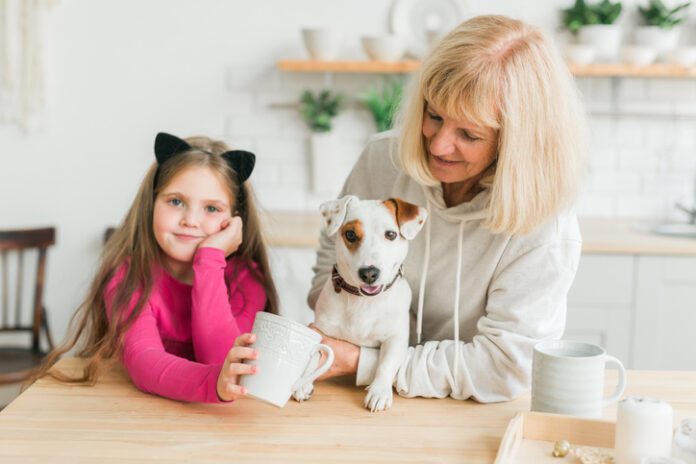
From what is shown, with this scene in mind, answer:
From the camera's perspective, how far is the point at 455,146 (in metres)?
1.36

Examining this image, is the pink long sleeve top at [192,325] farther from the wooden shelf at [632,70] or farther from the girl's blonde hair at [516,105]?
the wooden shelf at [632,70]

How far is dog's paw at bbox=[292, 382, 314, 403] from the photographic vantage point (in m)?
1.28

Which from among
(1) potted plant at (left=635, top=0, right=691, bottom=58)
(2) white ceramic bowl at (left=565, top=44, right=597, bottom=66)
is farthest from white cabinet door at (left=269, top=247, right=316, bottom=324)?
(1) potted plant at (left=635, top=0, right=691, bottom=58)

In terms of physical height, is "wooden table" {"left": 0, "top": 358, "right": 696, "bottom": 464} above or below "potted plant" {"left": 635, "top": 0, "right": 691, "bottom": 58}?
below

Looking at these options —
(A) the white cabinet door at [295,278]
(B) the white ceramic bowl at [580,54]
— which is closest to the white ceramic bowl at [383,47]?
(B) the white ceramic bowl at [580,54]

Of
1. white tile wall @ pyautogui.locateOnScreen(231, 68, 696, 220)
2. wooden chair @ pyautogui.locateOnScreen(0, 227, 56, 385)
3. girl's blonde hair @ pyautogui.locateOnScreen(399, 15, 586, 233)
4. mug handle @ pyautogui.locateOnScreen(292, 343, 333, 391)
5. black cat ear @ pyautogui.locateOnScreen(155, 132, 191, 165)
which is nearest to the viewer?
mug handle @ pyautogui.locateOnScreen(292, 343, 333, 391)

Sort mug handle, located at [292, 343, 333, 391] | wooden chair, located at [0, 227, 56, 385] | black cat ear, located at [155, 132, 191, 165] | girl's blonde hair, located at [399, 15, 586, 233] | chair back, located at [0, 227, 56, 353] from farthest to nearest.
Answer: chair back, located at [0, 227, 56, 353] → wooden chair, located at [0, 227, 56, 385] → black cat ear, located at [155, 132, 191, 165] → girl's blonde hair, located at [399, 15, 586, 233] → mug handle, located at [292, 343, 333, 391]

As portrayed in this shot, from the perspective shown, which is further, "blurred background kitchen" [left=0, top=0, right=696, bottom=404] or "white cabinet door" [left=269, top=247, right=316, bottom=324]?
"blurred background kitchen" [left=0, top=0, right=696, bottom=404]

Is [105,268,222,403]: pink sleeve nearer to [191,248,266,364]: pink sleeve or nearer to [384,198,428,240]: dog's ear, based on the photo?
[191,248,266,364]: pink sleeve

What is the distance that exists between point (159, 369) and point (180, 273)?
0.29 m

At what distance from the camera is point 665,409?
1013mm

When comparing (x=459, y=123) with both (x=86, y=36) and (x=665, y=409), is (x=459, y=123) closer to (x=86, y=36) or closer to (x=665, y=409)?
(x=665, y=409)

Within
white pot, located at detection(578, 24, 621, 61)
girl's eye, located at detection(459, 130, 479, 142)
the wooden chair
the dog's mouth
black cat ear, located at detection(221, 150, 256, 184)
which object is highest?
white pot, located at detection(578, 24, 621, 61)

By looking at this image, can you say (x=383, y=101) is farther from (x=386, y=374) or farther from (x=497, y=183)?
(x=386, y=374)
